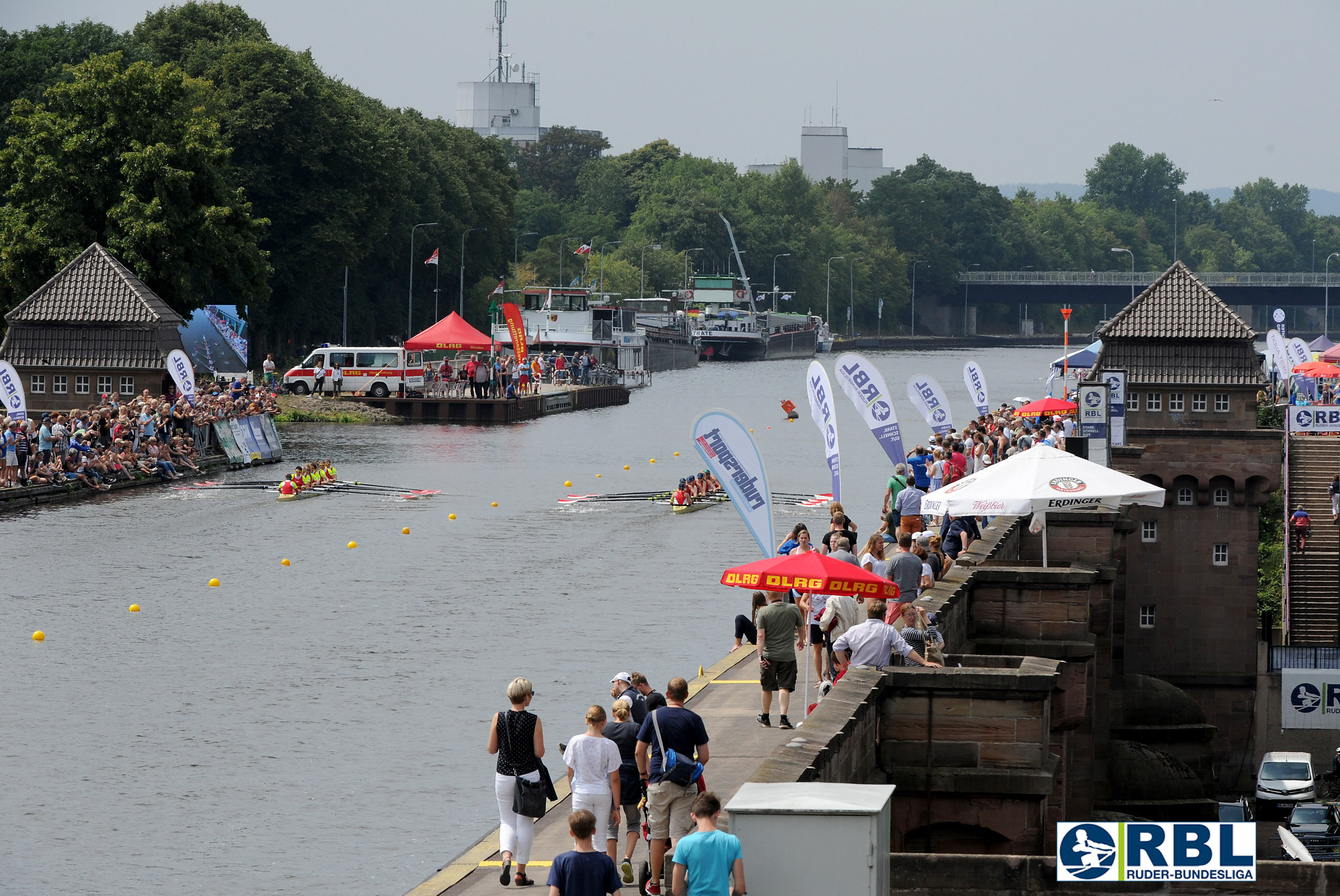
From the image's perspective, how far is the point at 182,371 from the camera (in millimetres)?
53500

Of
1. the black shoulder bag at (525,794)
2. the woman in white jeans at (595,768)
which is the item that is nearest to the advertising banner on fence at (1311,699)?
the black shoulder bag at (525,794)

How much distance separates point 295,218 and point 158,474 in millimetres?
35861

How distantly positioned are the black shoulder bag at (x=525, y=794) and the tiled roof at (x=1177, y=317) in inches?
2188

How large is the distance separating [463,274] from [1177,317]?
199 ft

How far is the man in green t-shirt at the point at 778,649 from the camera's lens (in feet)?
62.5

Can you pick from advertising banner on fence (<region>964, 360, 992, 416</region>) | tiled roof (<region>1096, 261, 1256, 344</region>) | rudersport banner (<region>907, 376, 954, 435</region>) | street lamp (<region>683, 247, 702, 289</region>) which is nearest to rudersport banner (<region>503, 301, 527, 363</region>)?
tiled roof (<region>1096, 261, 1256, 344</region>)

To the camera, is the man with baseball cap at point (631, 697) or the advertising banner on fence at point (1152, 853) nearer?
the advertising banner on fence at point (1152, 853)

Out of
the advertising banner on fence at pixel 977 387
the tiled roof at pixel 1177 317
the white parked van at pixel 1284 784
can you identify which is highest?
the tiled roof at pixel 1177 317

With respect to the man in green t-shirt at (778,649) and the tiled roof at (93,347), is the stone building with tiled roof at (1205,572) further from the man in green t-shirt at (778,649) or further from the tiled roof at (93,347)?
the tiled roof at (93,347)

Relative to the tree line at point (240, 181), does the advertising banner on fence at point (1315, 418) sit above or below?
below

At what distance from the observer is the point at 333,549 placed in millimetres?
43125

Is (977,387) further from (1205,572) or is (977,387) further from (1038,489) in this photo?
(1038,489)

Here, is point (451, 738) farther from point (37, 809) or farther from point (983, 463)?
point (983, 463)

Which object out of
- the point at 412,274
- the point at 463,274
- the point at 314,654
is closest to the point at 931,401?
the point at 314,654
